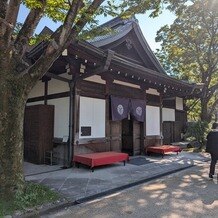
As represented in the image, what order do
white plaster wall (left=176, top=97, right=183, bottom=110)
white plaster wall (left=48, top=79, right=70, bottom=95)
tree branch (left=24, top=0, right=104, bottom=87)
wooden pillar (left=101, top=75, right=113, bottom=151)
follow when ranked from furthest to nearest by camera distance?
white plaster wall (left=176, top=97, right=183, bottom=110)
wooden pillar (left=101, top=75, right=113, bottom=151)
white plaster wall (left=48, top=79, right=70, bottom=95)
tree branch (left=24, top=0, right=104, bottom=87)

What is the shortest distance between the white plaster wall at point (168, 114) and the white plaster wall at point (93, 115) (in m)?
8.15

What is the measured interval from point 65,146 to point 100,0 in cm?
579

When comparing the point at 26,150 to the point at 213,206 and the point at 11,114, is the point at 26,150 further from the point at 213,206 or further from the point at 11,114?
the point at 213,206

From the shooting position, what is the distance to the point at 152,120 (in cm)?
1390

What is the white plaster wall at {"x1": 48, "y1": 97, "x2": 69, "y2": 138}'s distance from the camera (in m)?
10.0

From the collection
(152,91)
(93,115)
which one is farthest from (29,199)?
(152,91)

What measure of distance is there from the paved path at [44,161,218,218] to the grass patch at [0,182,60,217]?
49cm

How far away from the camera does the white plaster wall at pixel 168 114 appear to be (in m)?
18.1

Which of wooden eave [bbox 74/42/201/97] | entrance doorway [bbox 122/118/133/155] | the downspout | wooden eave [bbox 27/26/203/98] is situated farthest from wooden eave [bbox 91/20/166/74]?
entrance doorway [bbox 122/118/133/155]

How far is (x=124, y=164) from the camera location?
33.8 feet

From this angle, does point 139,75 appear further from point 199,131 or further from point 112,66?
point 199,131

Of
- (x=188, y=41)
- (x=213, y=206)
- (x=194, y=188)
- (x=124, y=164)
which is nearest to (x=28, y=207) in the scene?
(x=213, y=206)

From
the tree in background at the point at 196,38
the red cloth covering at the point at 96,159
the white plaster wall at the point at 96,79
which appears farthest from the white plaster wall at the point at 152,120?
the tree in background at the point at 196,38

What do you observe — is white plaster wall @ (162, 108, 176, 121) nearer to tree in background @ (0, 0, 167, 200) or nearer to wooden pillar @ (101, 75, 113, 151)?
wooden pillar @ (101, 75, 113, 151)
